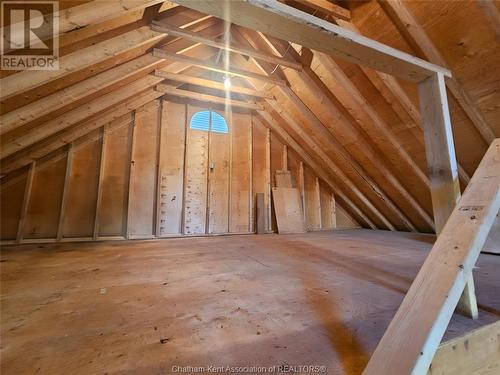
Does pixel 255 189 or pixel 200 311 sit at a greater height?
pixel 255 189

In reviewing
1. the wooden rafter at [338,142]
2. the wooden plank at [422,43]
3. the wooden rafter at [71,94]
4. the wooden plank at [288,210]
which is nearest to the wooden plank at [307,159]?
the wooden plank at [288,210]

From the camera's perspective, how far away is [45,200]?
12.6 feet

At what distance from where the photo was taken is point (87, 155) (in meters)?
4.17

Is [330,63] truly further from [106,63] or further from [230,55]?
[106,63]

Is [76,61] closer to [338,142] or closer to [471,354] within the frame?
[471,354]

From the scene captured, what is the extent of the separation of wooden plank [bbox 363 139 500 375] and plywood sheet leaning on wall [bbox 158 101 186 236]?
4.28m

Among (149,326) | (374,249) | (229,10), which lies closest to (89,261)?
(149,326)

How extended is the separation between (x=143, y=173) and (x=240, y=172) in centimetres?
207

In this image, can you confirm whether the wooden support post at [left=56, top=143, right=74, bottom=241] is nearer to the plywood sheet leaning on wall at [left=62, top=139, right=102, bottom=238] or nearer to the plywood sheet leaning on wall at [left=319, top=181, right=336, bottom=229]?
the plywood sheet leaning on wall at [left=62, top=139, right=102, bottom=238]

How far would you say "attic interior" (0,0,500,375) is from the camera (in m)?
0.95

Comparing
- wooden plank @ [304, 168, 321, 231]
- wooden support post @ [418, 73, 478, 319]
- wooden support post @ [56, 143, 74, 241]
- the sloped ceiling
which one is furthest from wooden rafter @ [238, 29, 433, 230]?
wooden support post @ [56, 143, 74, 241]

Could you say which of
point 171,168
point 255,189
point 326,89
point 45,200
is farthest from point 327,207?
point 45,200

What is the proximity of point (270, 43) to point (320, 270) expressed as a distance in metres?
3.22

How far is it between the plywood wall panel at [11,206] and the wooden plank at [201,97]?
281 cm
